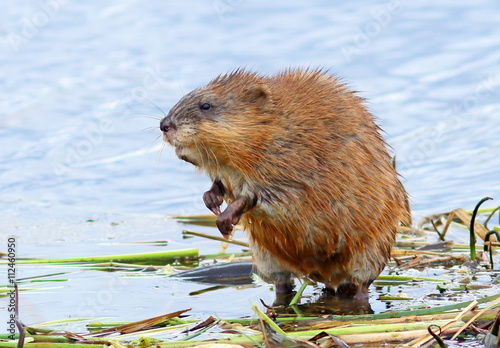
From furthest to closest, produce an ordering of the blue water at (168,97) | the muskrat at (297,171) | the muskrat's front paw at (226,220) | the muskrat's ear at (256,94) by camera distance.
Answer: the blue water at (168,97)
the muskrat's ear at (256,94)
the muskrat at (297,171)
the muskrat's front paw at (226,220)

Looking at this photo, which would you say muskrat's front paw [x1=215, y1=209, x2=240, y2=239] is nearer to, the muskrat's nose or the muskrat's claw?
the muskrat's claw

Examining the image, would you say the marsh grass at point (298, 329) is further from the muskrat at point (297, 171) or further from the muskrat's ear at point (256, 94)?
Answer: the muskrat's ear at point (256, 94)

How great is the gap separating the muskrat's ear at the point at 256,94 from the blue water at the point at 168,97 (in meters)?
1.91

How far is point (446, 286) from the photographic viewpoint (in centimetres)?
518

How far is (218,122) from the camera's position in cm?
499

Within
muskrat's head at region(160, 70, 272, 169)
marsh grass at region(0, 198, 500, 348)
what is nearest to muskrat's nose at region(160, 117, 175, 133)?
muskrat's head at region(160, 70, 272, 169)

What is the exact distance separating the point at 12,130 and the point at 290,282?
214 inches

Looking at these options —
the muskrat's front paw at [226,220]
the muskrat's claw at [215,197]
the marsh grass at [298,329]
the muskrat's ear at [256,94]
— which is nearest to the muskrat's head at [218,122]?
the muskrat's ear at [256,94]

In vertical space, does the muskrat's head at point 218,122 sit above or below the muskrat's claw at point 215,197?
above

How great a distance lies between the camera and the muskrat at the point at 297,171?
4945 millimetres

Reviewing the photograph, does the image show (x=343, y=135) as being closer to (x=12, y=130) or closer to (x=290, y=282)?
(x=290, y=282)

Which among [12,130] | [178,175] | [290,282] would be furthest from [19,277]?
[12,130]

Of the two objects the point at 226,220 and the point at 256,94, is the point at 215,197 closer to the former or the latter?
the point at 226,220

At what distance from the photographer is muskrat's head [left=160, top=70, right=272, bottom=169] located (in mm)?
4898
